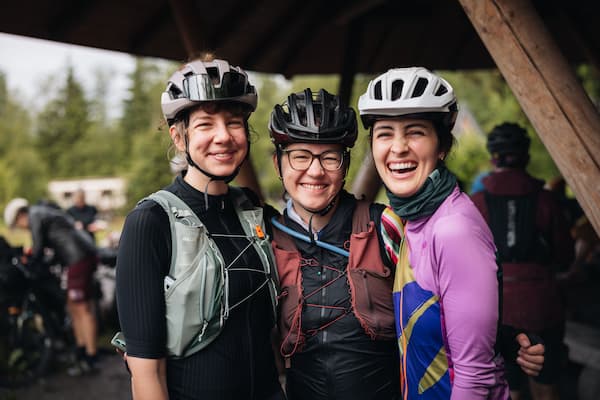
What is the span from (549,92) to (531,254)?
1736 millimetres

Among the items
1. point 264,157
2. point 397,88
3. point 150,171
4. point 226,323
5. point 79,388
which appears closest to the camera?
point 226,323

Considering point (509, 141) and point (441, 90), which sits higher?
point (441, 90)

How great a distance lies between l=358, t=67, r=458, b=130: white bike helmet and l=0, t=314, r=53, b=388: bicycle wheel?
242 inches

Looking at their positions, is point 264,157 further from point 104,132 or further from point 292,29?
point 292,29

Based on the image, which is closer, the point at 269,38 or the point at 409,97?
the point at 409,97

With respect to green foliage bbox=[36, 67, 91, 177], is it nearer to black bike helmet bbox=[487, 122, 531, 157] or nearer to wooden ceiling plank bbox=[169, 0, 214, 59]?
wooden ceiling plank bbox=[169, 0, 214, 59]

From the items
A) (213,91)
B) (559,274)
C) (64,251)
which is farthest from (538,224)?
(64,251)

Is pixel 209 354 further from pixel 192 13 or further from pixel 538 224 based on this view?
pixel 192 13

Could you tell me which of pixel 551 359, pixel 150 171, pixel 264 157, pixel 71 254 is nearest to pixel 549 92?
pixel 551 359

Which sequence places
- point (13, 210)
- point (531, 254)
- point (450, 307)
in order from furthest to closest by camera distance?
point (13, 210), point (531, 254), point (450, 307)

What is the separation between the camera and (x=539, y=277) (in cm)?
348

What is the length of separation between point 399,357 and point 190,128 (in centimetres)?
138

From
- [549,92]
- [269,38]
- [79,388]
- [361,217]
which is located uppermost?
[269,38]

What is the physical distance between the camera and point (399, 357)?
86.3 inches
